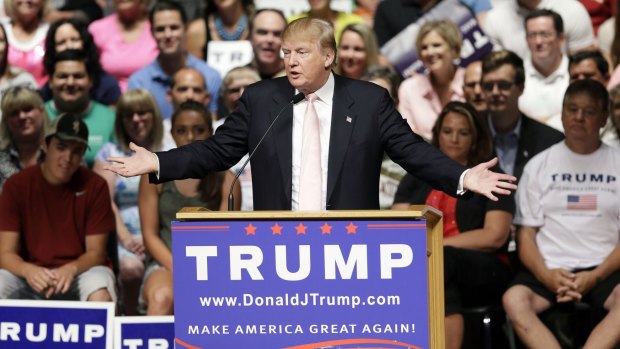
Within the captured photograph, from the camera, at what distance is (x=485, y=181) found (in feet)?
13.4

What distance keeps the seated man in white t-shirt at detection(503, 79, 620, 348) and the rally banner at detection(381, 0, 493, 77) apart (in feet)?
5.47

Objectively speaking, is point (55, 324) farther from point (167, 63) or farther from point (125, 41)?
point (125, 41)

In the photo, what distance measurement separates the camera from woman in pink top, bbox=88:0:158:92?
837 cm

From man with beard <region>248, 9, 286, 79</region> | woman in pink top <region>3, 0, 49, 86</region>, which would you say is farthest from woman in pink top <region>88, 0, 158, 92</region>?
man with beard <region>248, 9, 286, 79</region>

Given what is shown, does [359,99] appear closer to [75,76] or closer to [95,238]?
[95,238]

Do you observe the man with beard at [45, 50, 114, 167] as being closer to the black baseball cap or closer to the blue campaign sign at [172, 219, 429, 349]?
the black baseball cap

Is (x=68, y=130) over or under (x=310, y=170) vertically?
over

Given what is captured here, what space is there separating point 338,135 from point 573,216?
218cm

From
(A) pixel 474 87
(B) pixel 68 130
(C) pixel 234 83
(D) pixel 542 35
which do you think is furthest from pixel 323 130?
(D) pixel 542 35

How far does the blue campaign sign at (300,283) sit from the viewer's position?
154 inches

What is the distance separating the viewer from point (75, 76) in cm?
770

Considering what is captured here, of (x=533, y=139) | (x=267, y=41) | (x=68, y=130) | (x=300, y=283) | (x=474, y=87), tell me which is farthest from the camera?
(x=267, y=41)

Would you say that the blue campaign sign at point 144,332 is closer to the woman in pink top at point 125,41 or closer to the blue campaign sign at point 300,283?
the blue campaign sign at point 300,283

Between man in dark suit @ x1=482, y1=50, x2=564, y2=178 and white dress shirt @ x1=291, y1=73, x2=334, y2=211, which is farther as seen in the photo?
man in dark suit @ x1=482, y1=50, x2=564, y2=178
